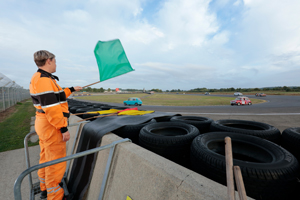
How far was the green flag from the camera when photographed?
3.42 metres

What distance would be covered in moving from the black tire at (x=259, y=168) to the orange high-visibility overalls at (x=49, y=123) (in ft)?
6.87

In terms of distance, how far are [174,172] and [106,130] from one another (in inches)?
68.2

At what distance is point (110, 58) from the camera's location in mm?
3473

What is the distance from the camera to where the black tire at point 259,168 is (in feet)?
4.59

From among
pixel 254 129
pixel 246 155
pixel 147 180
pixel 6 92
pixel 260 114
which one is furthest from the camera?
pixel 6 92

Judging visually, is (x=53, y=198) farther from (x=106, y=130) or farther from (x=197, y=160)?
(x=197, y=160)

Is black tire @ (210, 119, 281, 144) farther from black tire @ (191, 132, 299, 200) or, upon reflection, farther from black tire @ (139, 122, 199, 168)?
black tire @ (139, 122, 199, 168)

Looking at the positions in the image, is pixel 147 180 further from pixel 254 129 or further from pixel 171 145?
pixel 254 129

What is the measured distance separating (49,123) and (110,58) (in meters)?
2.07

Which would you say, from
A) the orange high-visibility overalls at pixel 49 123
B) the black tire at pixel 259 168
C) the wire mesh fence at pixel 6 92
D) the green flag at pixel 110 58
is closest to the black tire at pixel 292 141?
the black tire at pixel 259 168

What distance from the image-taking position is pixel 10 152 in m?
4.12

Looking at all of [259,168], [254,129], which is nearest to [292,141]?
[254,129]

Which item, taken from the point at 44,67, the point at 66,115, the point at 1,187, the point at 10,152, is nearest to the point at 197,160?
the point at 66,115

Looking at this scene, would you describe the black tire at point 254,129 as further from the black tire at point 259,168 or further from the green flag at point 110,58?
the green flag at point 110,58
